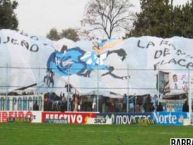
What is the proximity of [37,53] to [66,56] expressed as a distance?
1967 millimetres

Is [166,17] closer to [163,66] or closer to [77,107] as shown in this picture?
[163,66]

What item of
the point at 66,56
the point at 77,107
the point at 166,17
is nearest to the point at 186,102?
the point at 77,107

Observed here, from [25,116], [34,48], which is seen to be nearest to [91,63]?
[34,48]

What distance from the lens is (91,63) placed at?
3981 cm

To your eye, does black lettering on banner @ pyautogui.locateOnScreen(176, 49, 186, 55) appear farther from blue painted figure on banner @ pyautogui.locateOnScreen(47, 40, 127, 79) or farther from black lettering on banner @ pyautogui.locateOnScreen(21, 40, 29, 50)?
black lettering on banner @ pyautogui.locateOnScreen(21, 40, 29, 50)

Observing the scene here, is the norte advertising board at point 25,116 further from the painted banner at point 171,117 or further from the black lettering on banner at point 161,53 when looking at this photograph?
the black lettering on banner at point 161,53

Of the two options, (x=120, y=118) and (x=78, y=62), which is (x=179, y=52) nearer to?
(x=78, y=62)

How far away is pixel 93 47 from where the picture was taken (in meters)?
42.2

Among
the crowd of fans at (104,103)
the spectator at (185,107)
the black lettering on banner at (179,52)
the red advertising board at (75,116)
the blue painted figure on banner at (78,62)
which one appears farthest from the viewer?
the black lettering on banner at (179,52)

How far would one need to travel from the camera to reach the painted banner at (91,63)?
38375 mm

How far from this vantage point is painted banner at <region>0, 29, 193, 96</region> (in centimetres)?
3838

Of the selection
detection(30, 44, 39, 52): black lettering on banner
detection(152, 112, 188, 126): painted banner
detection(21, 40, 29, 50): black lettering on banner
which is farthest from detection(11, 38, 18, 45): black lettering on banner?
detection(152, 112, 188, 126): painted banner

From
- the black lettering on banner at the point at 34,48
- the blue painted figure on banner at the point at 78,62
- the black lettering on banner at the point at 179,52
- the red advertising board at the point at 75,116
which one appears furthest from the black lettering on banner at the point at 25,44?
the black lettering on banner at the point at 179,52

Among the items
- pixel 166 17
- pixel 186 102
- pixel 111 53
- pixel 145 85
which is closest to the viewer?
A: pixel 186 102
